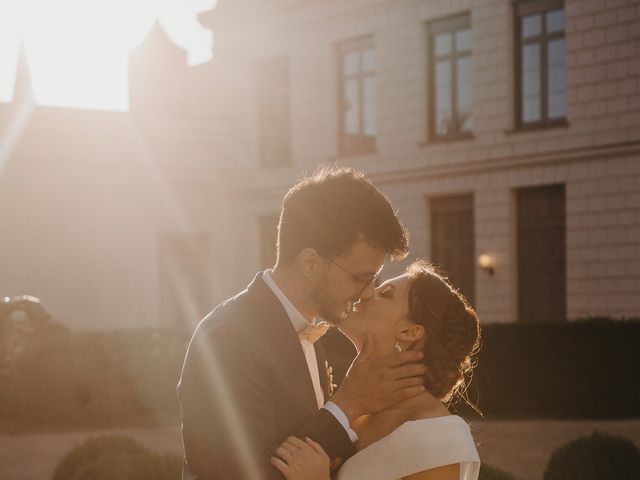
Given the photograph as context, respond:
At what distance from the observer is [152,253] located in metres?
27.1

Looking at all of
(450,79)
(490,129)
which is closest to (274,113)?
(450,79)

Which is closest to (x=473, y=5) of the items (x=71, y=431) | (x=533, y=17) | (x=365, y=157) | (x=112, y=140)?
(x=533, y=17)

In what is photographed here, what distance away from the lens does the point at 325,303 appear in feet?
12.3

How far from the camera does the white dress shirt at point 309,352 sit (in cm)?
342

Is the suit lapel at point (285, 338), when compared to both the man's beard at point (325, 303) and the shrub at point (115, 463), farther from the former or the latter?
the shrub at point (115, 463)

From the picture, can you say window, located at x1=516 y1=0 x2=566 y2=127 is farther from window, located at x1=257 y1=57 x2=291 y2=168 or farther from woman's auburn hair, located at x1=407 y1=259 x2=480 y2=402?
woman's auburn hair, located at x1=407 y1=259 x2=480 y2=402

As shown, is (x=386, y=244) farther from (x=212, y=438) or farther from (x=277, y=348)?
(x=212, y=438)

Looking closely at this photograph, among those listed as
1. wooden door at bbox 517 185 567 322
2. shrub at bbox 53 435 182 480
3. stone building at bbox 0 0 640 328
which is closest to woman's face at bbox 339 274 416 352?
shrub at bbox 53 435 182 480

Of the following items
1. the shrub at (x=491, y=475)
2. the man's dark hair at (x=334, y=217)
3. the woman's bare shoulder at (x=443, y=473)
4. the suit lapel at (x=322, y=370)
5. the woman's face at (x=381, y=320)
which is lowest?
the shrub at (x=491, y=475)

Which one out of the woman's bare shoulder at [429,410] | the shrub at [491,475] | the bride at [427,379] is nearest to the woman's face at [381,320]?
the bride at [427,379]

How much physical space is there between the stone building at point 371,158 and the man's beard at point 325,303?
16074 millimetres

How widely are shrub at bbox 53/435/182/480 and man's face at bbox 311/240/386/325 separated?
10.8 ft

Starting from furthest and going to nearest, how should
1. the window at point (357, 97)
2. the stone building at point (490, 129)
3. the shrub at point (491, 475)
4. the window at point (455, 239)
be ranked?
the window at point (357, 97) < the window at point (455, 239) < the stone building at point (490, 129) < the shrub at point (491, 475)

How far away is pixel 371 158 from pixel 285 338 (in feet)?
65.8
